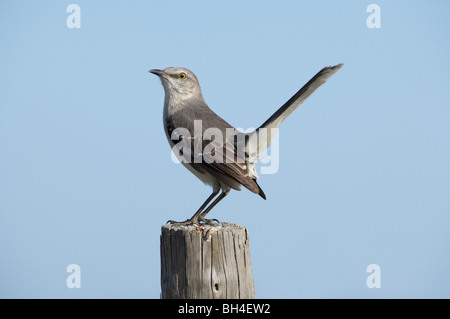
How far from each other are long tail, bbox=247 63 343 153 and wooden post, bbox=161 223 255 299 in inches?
59.1

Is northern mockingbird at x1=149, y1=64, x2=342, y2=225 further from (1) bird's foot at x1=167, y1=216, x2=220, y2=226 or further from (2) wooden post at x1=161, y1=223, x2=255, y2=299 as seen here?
(2) wooden post at x1=161, y1=223, x2=255, y2=299

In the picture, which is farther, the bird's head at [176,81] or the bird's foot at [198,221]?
the bird's head at [176,81]

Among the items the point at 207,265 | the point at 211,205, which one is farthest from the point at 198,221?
the point at 207,265

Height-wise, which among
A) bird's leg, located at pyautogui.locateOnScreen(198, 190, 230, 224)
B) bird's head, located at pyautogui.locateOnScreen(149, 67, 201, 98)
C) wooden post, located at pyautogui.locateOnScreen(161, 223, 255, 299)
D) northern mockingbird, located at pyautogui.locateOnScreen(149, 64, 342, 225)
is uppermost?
bird's head, located at pyautogui.locateOnScreen(149, 67, 201, 98)

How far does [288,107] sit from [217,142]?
944 millimetres

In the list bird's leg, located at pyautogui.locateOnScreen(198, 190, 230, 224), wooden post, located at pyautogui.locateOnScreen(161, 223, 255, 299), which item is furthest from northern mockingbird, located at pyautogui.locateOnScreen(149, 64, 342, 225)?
wooden post, located at pyautogui.locateOnScreen(161, 223, 255, 299)

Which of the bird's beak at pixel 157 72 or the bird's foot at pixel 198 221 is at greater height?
the bird's beak at pixel 157 72

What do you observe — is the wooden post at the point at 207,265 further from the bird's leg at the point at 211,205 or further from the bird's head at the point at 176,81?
the bird's head at the point at 176,81

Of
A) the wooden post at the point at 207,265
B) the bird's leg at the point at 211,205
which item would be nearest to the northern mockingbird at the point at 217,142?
the bird's leg at the point at 211,205

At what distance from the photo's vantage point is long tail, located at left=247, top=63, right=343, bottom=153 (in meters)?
5.24

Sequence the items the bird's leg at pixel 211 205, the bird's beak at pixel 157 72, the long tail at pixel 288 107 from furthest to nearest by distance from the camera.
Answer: the bird's beak at pixel 157 72 → the bird's leg at pixel 211 205 → the long tail at pixel 288 107

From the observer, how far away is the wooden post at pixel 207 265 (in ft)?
13.8

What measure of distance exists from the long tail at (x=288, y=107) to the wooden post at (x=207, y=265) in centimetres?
150
